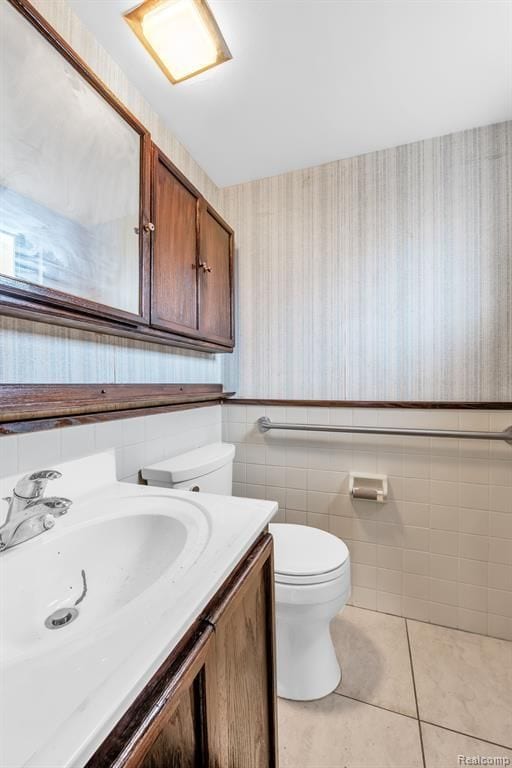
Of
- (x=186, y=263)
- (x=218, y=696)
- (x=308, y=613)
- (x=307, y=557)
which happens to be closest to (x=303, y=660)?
(x=308, y=613)

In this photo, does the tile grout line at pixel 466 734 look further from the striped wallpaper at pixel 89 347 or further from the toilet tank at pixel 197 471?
the striped wallpaper at pixel 89 347

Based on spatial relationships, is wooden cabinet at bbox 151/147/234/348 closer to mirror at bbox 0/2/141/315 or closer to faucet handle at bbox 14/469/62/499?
mirror at bbox 0/2/141/315

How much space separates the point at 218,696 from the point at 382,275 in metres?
1.63

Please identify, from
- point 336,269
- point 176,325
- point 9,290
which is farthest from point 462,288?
point 9,290

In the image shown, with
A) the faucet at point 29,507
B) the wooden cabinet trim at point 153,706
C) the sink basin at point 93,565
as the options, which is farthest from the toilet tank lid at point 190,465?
the wooden cabinet trim at point 153,706

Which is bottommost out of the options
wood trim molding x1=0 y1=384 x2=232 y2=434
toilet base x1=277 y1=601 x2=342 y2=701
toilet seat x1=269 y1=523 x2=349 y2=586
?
toilet base x1=277 y1=601 x2=342 y2=701

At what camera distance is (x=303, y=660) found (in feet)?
3.92

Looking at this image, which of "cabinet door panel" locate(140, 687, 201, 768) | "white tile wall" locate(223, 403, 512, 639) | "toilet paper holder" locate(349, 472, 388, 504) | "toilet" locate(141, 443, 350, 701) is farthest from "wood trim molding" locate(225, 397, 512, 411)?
"cabinet door panel" locate(140, 687, 201, 768)

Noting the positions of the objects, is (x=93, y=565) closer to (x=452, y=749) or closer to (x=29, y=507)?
(x=29, y=507)

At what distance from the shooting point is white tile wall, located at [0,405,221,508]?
0.83 metres

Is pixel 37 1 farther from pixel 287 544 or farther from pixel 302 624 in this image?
pixel 302 624

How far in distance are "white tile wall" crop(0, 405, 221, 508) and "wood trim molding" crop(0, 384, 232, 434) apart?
25 millimetres

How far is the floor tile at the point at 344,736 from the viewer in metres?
0.99

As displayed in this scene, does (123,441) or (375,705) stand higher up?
(123,441)
